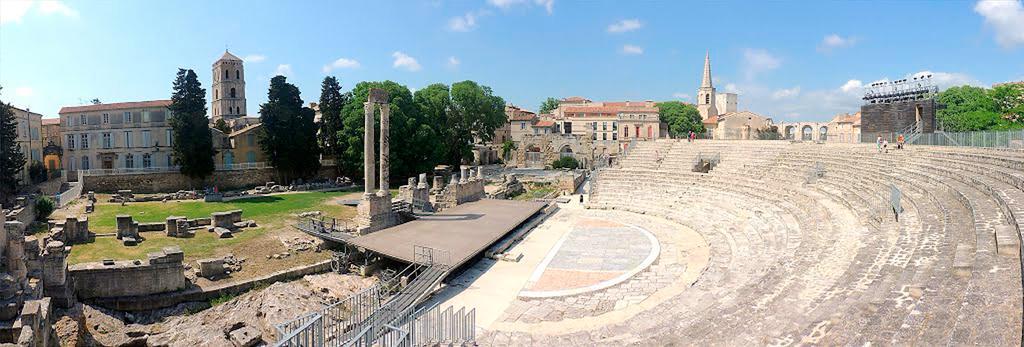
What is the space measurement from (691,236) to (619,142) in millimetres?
40874

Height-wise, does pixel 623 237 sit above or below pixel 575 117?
below

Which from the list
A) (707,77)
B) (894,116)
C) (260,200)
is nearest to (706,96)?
(707,77)

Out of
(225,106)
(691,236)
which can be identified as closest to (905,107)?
(691,236)

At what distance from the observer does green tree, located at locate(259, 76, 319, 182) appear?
39.8 meters

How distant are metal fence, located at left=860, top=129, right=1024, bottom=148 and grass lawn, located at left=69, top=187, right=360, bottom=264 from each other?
27824 mm

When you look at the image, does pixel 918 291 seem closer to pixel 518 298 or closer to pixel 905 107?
pixel 518 298

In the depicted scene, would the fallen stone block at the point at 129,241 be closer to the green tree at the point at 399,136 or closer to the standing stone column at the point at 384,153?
the standing stone column at the point at 384,153

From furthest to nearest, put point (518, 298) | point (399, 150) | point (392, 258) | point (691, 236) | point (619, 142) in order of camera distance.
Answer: point (619, 142) < point (399, 150) < point (691, 236) < point (392, 258) < point (518, 298)

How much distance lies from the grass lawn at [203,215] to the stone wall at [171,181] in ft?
19.6

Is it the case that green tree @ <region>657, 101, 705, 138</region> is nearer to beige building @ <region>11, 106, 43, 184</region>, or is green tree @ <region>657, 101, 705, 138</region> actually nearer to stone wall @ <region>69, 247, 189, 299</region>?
beige building @ <region>11, 106, 43, 184</region>

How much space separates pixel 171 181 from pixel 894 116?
4461cm

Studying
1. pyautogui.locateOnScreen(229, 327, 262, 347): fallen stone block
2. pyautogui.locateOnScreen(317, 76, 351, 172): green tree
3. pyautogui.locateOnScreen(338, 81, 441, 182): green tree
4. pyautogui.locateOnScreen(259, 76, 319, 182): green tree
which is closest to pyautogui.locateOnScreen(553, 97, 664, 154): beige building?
pyautogui.locateOnScreen(338, 81, 441, 182): green tree

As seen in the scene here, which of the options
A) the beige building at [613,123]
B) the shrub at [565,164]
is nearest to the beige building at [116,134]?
the shrub at [565,164]

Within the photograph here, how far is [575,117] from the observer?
7106cm
